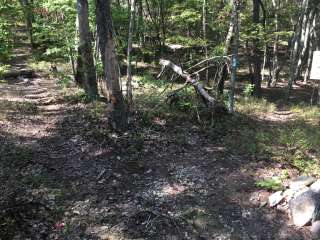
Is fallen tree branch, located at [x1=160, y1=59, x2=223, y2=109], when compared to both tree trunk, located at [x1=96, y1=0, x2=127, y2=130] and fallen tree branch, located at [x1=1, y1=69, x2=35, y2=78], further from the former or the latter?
fallen tree branch, located at [x1=1, y1=69, x2=35, y2=78]

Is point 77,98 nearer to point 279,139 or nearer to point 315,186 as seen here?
point 279,139

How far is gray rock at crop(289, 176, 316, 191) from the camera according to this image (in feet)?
24.3

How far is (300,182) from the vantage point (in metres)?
7.53

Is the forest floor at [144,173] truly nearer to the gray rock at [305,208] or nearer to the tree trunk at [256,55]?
the gray rock at [305,208]

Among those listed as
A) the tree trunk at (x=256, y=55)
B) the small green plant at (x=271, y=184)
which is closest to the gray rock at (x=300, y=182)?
the small green plant at (x=271, y=184)

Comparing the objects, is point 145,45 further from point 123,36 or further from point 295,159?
point 295,159

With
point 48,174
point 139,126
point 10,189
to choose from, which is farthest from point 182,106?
point 10,189

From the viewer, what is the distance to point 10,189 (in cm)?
757

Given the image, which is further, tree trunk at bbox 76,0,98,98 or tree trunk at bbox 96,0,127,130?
tree trunk at bbox 76,0,98,98

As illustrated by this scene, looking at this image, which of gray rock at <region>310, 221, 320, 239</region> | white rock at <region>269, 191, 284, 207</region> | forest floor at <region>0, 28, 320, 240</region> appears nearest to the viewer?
gray rock at <region>310, 221, 320, 239</region>

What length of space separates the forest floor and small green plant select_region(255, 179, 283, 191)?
0.12m

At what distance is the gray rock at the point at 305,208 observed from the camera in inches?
262

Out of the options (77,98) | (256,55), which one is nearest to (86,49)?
(77,98)

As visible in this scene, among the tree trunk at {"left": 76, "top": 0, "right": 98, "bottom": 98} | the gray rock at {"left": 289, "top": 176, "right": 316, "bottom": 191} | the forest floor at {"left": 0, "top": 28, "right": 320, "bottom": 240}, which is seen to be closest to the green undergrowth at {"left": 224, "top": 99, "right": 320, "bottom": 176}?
the forest floor at {"left": 0, "top": 28, "right": 320, "bottom": 240}
